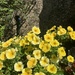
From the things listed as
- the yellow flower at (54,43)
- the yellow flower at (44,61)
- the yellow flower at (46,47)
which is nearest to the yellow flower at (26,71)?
the yellow flower at (44,61)

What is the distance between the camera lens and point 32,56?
3.74m

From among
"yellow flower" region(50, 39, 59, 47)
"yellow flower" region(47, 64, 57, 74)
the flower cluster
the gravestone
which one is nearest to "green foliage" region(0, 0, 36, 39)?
the gravestone

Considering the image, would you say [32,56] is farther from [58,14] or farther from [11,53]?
[58,14]

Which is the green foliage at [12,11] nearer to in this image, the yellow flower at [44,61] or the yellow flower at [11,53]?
the yellow flower at [11,53]

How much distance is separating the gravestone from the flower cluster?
2565 mm

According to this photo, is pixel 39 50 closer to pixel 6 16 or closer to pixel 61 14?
pixel 61 14

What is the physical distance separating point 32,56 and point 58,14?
3085 mm

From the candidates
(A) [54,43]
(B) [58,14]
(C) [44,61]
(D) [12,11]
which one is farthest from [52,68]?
(D) [12,11]

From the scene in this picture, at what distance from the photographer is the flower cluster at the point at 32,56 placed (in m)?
3.60

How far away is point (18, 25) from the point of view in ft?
36.1

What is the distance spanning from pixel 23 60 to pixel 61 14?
300cm

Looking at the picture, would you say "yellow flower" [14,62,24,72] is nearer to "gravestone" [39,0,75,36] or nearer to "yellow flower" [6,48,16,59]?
"yellow flower" [6,48,16,59]

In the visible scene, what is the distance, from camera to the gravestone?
6426 mm

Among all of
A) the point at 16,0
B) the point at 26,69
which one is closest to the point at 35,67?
the point at 26,69
